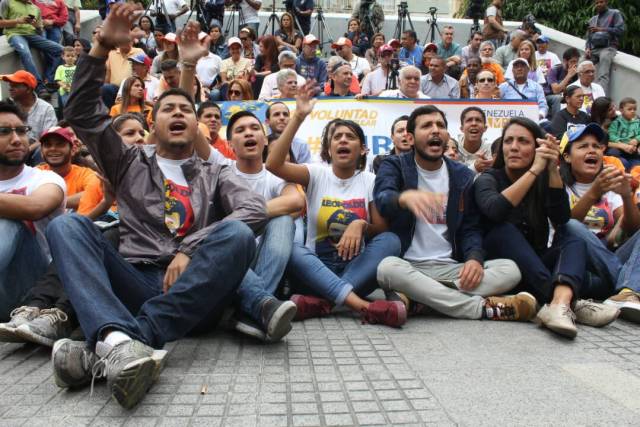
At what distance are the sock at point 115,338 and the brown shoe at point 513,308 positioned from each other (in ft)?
7.96

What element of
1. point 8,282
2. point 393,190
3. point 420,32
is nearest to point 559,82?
point 420,32

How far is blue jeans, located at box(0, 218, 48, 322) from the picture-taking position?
135 inches

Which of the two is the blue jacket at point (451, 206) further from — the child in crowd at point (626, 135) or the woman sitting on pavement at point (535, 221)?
the child in crowd at point (626, 135)

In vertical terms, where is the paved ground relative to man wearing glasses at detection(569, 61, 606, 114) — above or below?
below

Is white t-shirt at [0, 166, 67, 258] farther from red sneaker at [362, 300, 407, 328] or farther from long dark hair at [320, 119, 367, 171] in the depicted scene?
red sneaker at [362, 300, 407, 328]

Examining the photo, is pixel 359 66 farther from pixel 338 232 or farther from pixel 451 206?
pixel 338 232

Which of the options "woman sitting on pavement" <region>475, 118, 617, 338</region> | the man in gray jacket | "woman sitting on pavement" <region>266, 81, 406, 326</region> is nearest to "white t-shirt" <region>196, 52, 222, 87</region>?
"woman sitting on pavement" <region>266, 81, 406, 326</region>

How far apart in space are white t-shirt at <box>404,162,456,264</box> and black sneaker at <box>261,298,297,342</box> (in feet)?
4.77

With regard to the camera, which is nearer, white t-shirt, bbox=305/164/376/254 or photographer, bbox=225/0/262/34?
white t-shirt, bbox=305/164/376/254

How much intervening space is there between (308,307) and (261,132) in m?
1.47

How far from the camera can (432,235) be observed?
4352 mm

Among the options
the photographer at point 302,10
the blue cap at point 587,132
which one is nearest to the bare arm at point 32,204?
the blue cap at point 587,132

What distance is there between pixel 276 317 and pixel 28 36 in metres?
9.92

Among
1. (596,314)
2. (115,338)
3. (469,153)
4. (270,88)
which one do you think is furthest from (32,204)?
(270,88)
